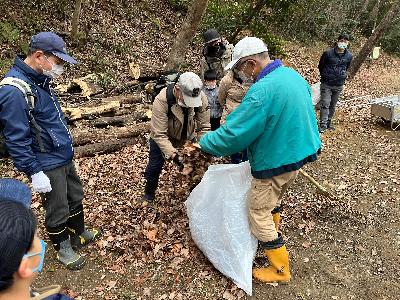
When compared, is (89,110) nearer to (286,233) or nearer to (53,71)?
(53,71)

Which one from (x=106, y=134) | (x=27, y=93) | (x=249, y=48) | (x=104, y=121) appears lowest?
(x=106, y=134)

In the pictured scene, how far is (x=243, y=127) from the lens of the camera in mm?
3502

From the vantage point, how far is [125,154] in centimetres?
710

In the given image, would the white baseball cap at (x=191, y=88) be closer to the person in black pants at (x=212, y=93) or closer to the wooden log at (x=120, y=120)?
the person in black pants at (x=212, y=93)

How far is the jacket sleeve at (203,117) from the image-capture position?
15.5 ft

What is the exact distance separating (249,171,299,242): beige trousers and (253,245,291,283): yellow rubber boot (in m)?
0.29

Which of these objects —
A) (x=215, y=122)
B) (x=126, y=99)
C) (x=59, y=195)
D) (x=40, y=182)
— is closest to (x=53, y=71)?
(x=40, y=182)

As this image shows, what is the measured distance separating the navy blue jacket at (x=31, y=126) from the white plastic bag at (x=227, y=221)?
1.53m

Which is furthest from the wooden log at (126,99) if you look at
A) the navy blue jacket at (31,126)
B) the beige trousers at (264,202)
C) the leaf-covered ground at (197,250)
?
the beige trousers at (264,202)

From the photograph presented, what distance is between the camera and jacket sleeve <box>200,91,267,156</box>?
3430mm

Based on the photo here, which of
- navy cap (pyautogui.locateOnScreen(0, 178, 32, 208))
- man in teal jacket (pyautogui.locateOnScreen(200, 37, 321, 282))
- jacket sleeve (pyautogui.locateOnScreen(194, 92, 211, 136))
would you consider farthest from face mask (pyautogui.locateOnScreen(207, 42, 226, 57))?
navy cap (pyautogui.locateOnScreen(0, 178, 32, 208))

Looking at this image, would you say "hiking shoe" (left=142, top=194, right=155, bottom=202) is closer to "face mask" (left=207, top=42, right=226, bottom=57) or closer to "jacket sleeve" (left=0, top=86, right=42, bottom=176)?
"jacket sleeve" (left=0, top=86, right=42, bottom=176)

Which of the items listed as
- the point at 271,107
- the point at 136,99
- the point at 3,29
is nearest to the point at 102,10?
the point at 3,29

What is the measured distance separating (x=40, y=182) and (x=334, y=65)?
21.8 feet
